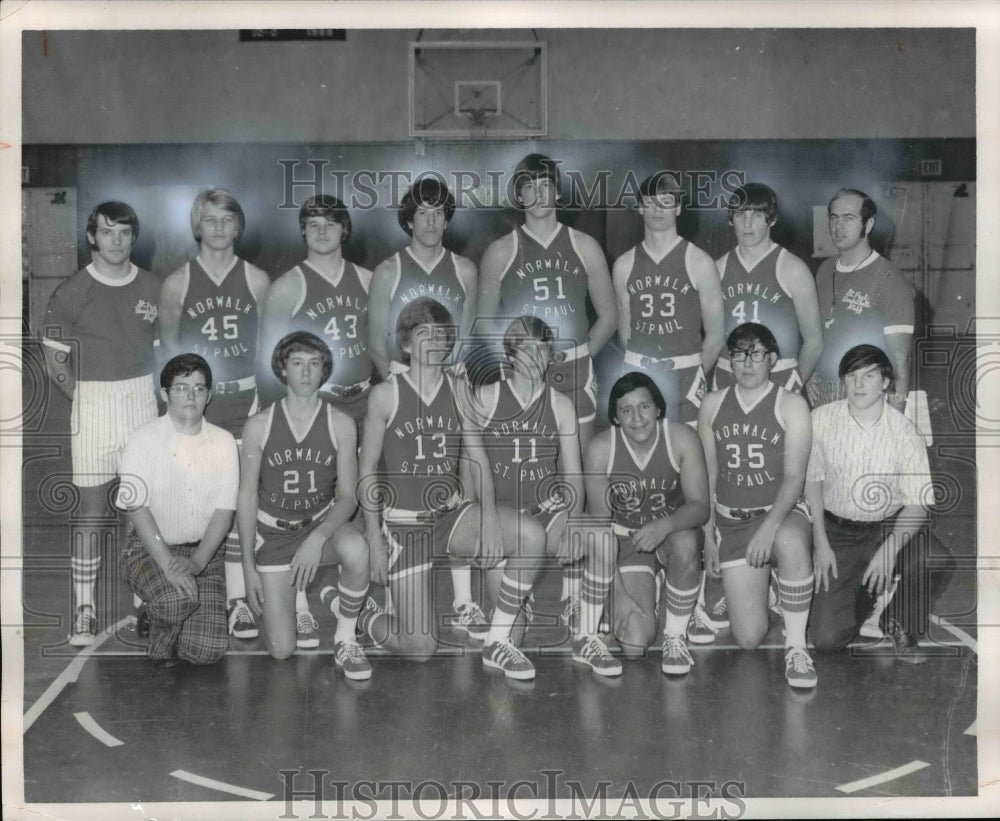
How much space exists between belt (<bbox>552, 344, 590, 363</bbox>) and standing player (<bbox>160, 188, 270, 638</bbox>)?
942 mm

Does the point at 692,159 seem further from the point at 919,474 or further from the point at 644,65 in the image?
the point at 919,474

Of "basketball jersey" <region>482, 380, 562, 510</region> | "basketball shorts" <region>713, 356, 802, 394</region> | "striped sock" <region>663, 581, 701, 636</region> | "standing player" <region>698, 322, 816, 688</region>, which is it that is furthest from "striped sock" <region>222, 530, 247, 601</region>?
"basketball shorts" <region>713, 356, 802, 394</region>

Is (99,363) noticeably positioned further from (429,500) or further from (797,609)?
(797,609)

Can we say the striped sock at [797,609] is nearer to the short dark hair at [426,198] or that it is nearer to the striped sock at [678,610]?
the striped sock at [678,610]

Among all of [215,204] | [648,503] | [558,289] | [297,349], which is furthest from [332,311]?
[648,503]

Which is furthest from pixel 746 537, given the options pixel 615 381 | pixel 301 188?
pixel 301 188

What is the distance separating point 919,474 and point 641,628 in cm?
101

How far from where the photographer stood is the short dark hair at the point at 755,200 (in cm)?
399

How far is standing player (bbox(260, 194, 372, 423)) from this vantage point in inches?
157

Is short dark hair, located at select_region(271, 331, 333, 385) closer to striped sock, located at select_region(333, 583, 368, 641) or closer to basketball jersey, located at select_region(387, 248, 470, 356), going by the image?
basketball jersey, located at select_region(387, 248, 470, 356)

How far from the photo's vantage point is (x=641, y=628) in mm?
4027

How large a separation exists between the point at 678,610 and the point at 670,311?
0.95 meters

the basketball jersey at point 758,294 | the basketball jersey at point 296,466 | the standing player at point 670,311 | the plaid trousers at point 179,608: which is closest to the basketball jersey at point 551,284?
the standing player at point 670,311

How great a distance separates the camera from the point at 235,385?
401cm
